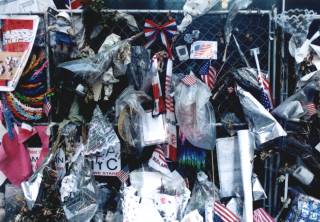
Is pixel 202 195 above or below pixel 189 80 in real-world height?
below

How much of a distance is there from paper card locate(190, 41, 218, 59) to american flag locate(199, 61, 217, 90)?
8cm

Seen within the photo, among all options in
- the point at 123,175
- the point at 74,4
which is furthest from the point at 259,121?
the point at 74,4

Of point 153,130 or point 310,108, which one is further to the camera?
point 153,130

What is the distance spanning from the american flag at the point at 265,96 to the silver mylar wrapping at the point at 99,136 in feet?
4.03

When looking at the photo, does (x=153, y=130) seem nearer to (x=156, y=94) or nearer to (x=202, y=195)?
(x=156, y=94)

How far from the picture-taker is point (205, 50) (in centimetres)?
369

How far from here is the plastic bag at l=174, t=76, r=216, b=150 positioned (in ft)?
11.6

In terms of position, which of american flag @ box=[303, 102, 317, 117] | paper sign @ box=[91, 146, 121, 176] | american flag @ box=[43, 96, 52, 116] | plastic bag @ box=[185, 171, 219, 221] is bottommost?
plastic bag @ box=[185, 171, 219, 221]

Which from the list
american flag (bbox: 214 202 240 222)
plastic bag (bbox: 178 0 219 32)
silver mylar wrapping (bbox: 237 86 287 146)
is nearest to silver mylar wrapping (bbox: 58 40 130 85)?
plastic bag (bbox: 178 0 219 32)

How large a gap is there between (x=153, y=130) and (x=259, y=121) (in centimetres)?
87

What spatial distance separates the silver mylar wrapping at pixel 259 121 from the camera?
11.4ft

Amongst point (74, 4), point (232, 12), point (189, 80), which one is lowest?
point (189, 80)

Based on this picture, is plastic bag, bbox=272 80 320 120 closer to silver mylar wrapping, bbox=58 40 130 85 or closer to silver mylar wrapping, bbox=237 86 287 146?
silver mylar wrapping, bbox=237 86 287 146

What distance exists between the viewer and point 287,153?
12.0 feet
